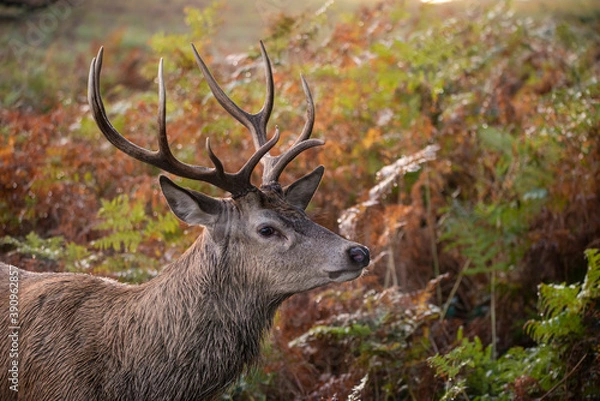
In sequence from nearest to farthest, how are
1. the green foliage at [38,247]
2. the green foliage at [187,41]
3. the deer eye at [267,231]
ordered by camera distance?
1. the deer eye at [267,231]
2. the green foliage at [38,247]
3. the green foliage at [187,41]

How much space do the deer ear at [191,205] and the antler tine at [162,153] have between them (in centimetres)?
11

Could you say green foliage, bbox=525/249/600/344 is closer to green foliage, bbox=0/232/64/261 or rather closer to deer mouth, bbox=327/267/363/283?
deer mouth, bbox=327/267/363/283

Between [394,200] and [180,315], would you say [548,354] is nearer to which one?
[180,315]

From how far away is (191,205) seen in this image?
3.70 m

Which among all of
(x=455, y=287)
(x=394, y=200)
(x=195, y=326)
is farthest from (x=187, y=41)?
(x=195, y=326)

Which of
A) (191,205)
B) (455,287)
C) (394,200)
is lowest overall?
(455,287)

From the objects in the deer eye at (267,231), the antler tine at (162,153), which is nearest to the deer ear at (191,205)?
the antler tine at (162,153)

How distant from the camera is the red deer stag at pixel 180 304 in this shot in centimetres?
354

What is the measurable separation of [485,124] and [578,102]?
104cm

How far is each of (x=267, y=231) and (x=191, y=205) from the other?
1.42 ft

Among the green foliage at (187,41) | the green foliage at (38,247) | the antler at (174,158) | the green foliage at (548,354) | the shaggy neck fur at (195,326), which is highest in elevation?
the green foliage at (187,41)

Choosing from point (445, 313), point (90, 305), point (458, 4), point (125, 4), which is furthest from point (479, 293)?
point (125, 4)

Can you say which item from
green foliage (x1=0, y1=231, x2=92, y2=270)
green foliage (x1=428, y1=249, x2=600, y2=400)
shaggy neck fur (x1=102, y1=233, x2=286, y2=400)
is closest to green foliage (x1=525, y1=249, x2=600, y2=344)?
green foliage (x1=428, y1=249, x2=600, y2=400)

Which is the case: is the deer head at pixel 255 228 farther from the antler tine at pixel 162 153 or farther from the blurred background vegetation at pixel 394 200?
the blurred background vegetation at pixel 394 200
